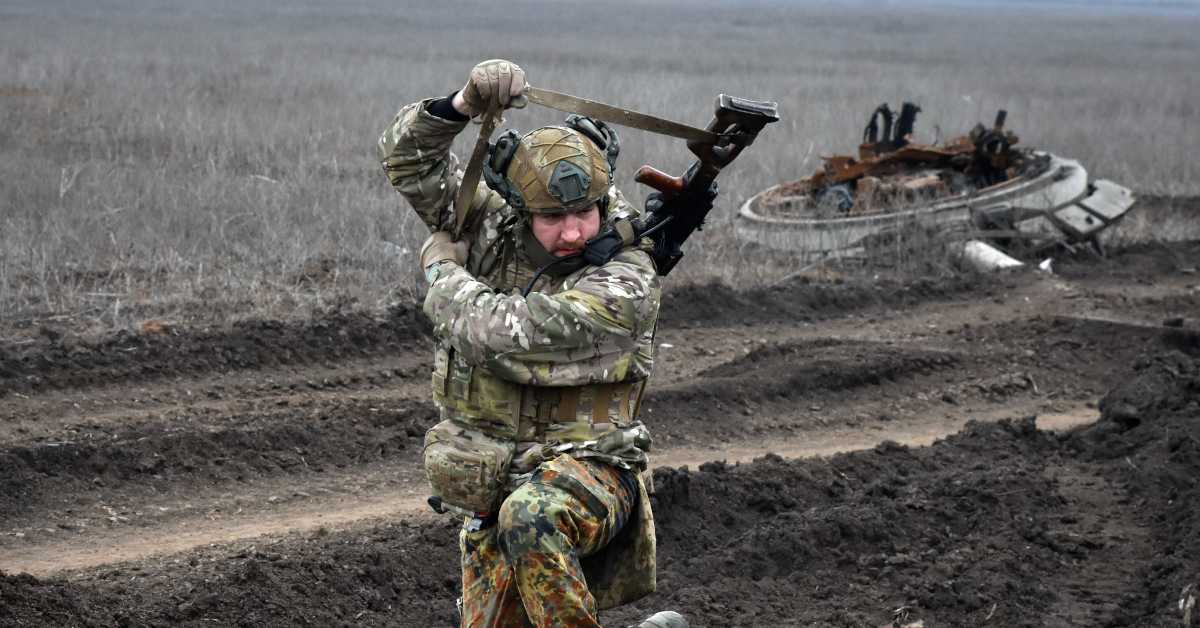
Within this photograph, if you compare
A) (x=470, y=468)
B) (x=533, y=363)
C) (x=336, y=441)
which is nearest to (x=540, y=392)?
(x=533, y=363)

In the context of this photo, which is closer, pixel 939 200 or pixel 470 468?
pixel 470 468

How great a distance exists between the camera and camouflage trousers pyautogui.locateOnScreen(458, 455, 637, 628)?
3516 millimetres

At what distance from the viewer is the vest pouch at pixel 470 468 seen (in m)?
3.68

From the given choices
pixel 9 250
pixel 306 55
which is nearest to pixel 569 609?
pixel 9 250

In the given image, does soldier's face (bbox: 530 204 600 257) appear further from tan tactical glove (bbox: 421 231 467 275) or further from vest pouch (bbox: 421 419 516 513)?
vest pouch (bbox: 421 419 516 513)

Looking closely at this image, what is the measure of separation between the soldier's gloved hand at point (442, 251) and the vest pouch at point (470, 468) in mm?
452

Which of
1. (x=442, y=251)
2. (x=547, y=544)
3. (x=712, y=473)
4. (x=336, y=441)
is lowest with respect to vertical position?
(x=336, y=441)

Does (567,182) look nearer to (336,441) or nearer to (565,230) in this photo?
(565,230)

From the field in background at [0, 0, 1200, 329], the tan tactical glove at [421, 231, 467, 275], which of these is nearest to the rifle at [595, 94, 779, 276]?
the tan tactical glove at [421, 231, 467, 275]

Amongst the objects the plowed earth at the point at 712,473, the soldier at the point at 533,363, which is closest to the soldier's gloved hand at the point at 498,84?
the soldier at the point at 533,363

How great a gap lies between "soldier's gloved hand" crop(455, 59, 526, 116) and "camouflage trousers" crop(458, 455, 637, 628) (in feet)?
3.12

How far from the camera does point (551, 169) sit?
3.68 meters

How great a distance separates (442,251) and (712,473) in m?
2.69

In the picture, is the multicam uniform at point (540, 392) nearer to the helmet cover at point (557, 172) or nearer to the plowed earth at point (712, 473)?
the helmet cover at point (557, 172)
